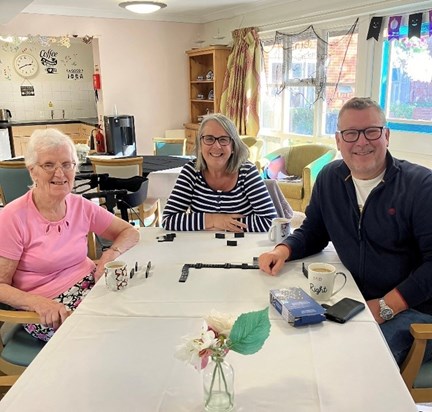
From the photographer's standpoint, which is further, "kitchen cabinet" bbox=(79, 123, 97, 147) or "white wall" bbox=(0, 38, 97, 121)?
"white wall" bbox=(0, 38, 97, 121)

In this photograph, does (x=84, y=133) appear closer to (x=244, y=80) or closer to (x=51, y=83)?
(x=51, y=83)

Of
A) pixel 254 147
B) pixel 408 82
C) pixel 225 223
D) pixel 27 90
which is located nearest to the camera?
pixel 225 223

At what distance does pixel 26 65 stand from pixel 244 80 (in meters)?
3.93

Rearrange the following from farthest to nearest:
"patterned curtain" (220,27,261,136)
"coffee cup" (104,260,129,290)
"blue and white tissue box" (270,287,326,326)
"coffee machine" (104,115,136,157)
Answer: "coffee machine" (104,115,136,157), "patterned curtain" (220,27,261,136), "coffee cup" (104,260,129,290), "blue and white tissue box" (270,287,326,326)

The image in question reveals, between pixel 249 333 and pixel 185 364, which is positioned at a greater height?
pixel 249 333

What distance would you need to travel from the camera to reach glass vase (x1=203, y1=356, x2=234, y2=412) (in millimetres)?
885

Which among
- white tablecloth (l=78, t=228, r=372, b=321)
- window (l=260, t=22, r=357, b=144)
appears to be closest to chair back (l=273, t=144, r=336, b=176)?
window (l=260, t=22, r=357, b=144)

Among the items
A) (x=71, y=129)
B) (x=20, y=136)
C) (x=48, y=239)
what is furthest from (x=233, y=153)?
(x=71, y=129)

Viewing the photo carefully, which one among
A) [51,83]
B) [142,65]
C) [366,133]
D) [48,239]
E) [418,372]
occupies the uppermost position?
[142,65]

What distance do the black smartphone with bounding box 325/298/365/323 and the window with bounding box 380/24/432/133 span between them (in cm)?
Result: 311

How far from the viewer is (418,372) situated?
4.51ft

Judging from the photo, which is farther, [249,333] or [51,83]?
[51,83]

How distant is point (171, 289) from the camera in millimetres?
1417

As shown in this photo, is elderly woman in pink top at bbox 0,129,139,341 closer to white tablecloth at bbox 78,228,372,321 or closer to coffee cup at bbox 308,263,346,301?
white tablecloth at bbox 78,228,372,321
